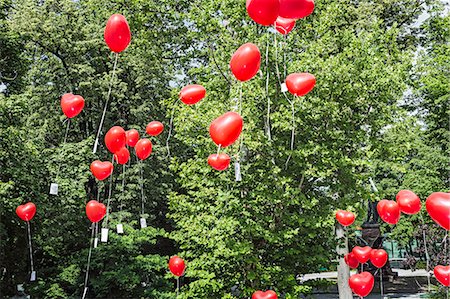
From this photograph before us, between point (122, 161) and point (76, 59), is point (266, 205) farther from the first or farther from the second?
point (76, 59)

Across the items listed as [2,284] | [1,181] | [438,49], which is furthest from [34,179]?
[438,49]

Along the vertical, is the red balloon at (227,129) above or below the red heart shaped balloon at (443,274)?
above

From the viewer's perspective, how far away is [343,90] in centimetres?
981

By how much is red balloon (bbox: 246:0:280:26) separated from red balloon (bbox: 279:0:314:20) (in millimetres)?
110

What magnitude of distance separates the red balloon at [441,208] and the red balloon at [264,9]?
7.07 feet

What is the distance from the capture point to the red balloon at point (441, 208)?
3.94m

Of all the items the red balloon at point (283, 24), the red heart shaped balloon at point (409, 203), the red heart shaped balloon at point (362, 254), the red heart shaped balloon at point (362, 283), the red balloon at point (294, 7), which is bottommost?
the red heart shaped balloon at point (362, 283)

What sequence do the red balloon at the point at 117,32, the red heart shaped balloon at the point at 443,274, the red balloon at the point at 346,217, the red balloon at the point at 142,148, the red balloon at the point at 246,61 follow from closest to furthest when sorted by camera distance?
the red balloon at the point at 246,61 < the red balloon at the point at 117,32 < the red heart shaped balloon at the point at 443,274 < the red balloon at the point at 142,148 < the red balloon at the point at 346,217

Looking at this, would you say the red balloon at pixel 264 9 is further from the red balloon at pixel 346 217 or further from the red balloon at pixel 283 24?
the red balloon at pixel 346 217

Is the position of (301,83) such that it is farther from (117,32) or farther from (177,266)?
(177,266)

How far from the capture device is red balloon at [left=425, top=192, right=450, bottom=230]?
3.94 m

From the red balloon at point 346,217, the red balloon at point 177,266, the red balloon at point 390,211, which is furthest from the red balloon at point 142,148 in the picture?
the red balloon at point 390,211

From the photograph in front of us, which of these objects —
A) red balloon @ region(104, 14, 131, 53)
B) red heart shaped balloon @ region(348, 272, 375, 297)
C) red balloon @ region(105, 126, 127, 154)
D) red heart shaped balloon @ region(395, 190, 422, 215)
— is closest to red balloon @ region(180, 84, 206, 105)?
red balloon @ region(104, 14, 131, 53)

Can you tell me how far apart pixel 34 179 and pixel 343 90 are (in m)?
7.85
